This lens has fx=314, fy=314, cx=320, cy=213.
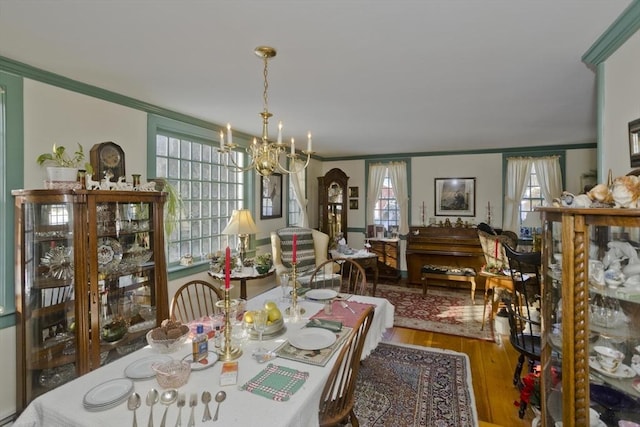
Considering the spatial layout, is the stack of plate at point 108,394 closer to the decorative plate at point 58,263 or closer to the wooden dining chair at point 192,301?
the wooden dining chair at point 192,301

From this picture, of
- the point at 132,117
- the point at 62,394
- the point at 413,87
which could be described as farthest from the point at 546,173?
the point at 62,394

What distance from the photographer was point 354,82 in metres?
2.51

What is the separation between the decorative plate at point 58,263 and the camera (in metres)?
2.22

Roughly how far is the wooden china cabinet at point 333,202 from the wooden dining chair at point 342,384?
170 inches

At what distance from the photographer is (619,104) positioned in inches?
70.4

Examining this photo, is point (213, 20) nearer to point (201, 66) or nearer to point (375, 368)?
point (201, 66)

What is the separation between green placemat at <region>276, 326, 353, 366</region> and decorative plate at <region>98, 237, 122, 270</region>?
5.38 feet

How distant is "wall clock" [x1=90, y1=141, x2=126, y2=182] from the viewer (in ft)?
8.46

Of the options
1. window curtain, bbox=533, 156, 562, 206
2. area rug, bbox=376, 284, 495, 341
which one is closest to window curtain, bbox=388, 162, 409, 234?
area rug, bbox=376, 284, 495, 341

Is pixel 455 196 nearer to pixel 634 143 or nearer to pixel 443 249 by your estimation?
pixel 443 249

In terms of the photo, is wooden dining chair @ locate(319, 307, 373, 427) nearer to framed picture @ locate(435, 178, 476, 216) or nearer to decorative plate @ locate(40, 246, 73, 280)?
decorative plate @ locate(40, 246, 73, 280)

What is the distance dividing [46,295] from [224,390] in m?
1.82

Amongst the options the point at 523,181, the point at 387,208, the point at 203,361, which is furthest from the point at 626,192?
the point at 387,208

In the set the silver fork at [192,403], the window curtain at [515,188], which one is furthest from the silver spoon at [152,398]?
the window curtain at [515,188]
